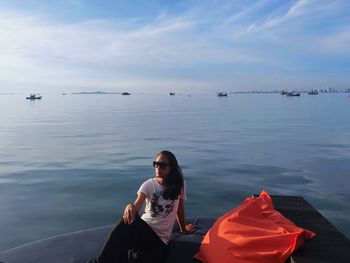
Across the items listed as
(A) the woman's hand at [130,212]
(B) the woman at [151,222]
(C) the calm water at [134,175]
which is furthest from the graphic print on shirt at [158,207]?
(C) the calm water at [134,175]

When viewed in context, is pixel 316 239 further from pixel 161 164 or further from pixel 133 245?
pixel 133 245

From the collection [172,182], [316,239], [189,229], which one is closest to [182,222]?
[189,229]

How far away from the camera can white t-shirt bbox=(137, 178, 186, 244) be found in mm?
5477

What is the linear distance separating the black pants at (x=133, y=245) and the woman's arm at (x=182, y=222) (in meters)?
0.67

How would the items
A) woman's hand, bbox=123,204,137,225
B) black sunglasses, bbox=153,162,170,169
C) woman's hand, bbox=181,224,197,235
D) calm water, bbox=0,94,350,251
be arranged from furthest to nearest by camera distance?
calm water, bbox=0,94,350,251, woman's hand, bbox=181,224,197,235, black sunglasses, bbox=153,162,170,169, woman's hand, bbox=123,204,137,225

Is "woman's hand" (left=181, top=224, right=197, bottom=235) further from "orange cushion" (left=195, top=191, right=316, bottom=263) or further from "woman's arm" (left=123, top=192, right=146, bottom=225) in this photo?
"woman's arm" (left=123, top=192, right=146, bottom=225)

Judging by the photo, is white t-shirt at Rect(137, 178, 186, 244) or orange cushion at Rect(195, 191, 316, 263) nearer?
orange cushion at Rect(195, 191, 316, 263)

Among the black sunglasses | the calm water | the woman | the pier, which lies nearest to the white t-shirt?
the woman

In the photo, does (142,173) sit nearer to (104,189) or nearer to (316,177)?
(104,189)

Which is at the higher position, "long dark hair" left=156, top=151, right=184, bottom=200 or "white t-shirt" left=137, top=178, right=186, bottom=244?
"long dark hair" left=156, top=151, right=184, bottom=200

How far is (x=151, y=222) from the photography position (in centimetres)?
559

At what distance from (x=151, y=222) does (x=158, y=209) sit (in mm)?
203

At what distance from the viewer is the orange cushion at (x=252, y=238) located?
4977mm

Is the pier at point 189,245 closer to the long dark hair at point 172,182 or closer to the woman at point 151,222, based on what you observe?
the woman at point 151,222
